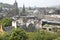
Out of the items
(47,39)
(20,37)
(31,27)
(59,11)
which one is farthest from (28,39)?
(59,11)

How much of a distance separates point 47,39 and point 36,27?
17.1 meters

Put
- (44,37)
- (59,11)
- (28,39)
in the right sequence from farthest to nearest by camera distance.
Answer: (59,11) < (28,39) < (44,37)

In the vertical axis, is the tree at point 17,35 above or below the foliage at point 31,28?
above

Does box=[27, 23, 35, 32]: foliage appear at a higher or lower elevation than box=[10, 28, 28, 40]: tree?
lower

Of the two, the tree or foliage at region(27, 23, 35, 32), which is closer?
the tree

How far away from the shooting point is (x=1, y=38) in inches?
974

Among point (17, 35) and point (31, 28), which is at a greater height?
point (17, 35)

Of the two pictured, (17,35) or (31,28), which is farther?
(31,28)

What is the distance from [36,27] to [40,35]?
1672 centimetres

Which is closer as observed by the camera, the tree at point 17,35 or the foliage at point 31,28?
the tree at point 17,35

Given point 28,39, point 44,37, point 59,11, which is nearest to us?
point 44,37

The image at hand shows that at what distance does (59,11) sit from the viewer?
9150 cm

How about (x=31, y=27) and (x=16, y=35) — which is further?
(x=31, y=27)

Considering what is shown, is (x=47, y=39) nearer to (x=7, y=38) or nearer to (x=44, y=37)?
(x=44, y=37)
